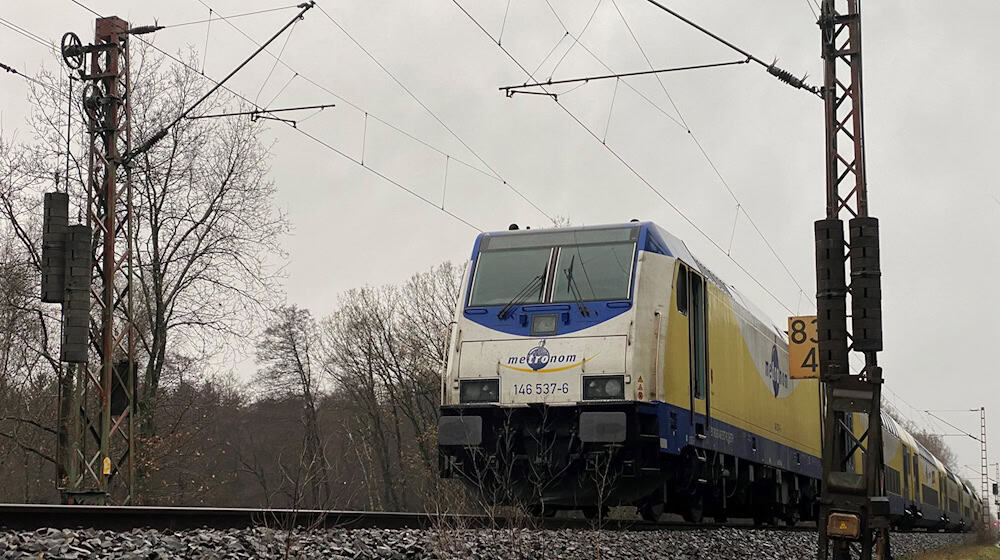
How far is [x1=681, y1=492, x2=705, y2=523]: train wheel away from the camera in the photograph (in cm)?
1634

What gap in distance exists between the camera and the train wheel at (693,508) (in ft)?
53.6

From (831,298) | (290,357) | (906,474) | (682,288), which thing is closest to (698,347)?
(682,288)

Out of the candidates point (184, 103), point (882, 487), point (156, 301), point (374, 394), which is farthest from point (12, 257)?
point (882, 487)

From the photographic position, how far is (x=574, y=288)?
13.8 m

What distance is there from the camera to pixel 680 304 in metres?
14.2

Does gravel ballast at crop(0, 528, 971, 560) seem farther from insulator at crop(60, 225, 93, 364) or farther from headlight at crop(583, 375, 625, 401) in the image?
insulator at crop(60, 225, 93, 364)

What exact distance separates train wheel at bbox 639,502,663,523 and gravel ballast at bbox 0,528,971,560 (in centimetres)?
92

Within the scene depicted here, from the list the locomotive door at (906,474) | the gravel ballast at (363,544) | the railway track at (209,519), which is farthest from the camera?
the locomotive door at (906,474)

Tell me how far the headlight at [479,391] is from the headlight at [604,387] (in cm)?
105

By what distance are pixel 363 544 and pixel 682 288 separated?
675 cm

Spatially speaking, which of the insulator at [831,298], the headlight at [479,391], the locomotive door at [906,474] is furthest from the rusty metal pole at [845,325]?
the locomotive door at [906,474]

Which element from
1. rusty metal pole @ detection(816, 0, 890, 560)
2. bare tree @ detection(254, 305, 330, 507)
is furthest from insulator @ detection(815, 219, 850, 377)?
bare tree @ detection(254, 305, 330, 507)

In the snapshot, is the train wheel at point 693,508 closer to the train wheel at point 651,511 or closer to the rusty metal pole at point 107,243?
the train wheel at point 651,511

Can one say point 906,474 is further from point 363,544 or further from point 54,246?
point 363,544
